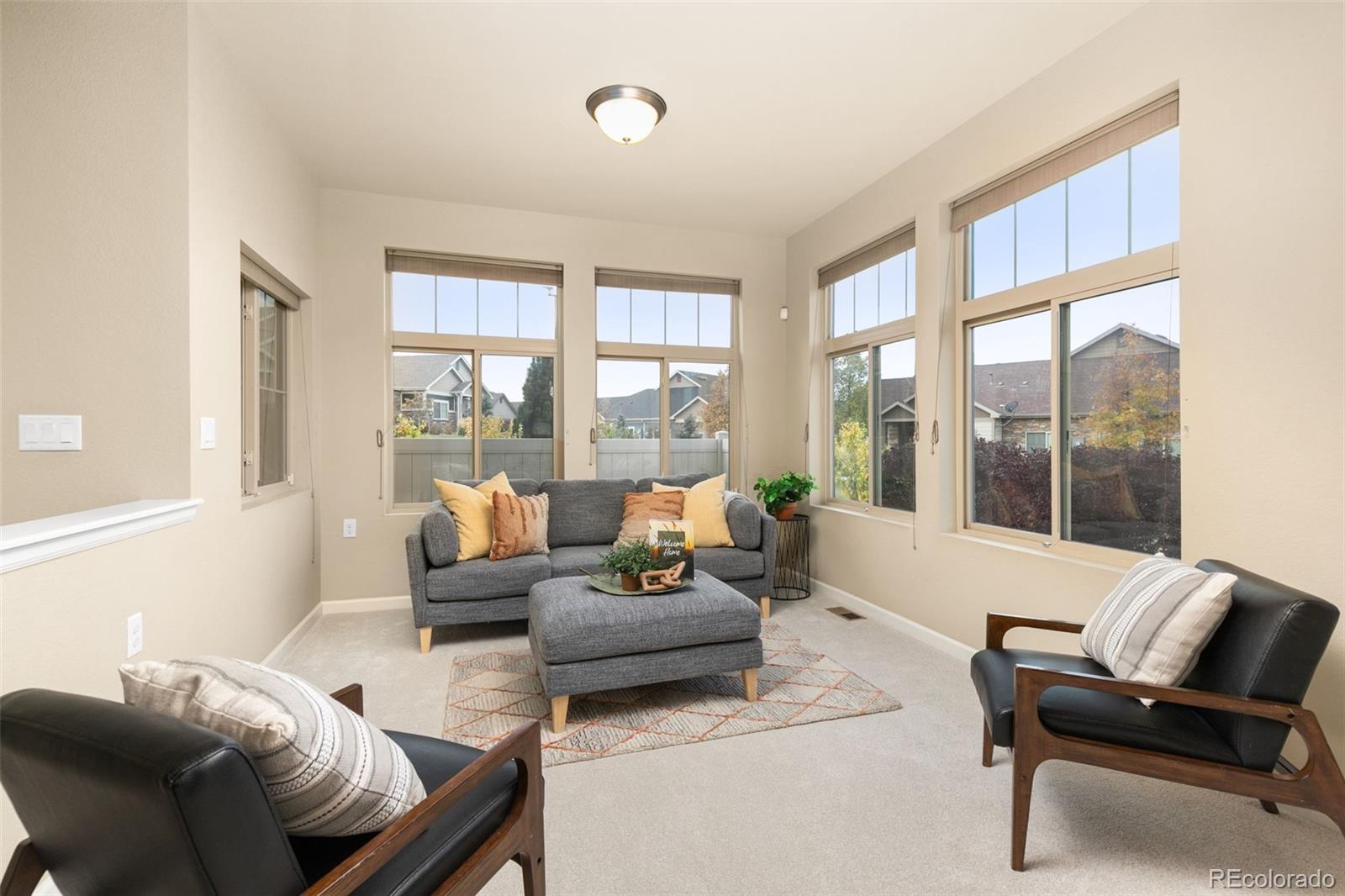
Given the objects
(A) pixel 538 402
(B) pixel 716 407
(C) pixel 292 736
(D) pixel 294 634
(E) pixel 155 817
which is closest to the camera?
(E) pixel 155 817

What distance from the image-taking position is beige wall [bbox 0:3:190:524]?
7.07 feet

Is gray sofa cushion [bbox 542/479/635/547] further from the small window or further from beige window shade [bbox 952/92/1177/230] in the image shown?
beige window shade [bbox 952/92/1177/230]

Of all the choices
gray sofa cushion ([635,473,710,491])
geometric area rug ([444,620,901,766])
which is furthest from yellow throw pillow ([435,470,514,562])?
gray sofa cushion ([635,473,710,491])

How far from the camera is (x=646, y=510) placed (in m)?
4.22

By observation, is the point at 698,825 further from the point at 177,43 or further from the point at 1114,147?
the point at 177,43

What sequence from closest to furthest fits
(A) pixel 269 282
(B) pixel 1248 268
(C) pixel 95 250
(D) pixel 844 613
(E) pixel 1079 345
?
(B) pixel 1248 268
(C) pixel 95 250
(E) pixel 1079 345
(A) pixel 269 282
(D) pixel 844 613

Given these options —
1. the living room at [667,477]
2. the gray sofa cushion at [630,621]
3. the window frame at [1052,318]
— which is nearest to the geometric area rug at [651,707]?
the living room at [667,477]

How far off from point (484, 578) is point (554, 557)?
48cm

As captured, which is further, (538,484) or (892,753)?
(538,484)

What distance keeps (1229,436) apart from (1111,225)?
1050mm

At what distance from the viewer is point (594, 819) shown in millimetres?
1937

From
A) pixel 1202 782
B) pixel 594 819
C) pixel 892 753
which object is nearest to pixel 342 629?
pixel 594 819

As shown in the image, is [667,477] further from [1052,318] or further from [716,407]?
[1052,318]

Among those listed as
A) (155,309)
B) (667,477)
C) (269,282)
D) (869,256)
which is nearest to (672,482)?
(667,477)
